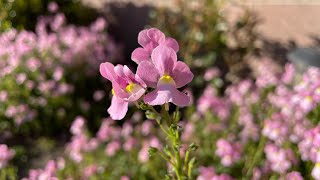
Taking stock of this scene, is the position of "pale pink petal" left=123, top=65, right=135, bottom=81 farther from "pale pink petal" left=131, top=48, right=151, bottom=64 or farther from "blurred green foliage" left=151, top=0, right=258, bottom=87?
"blurred green foliage" left=151, top=0, right=258, bottom=87

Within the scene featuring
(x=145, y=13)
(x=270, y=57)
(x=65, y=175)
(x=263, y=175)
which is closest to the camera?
(x=263, y=175)

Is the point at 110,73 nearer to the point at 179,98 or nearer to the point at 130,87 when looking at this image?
the point at 130,87

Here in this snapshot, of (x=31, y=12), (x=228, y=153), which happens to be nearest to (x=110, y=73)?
(x=228, y=153)

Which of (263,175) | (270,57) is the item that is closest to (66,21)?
(270,57)

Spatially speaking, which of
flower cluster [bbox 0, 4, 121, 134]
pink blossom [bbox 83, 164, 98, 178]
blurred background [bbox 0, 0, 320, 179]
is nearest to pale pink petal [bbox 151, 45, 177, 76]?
pink blossom [bbox 83, 164, 98, 178]

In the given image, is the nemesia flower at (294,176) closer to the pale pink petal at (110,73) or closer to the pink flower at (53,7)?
the pale pink petal at (110,73)

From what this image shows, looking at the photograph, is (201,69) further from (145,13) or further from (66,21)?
(66,21)
